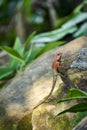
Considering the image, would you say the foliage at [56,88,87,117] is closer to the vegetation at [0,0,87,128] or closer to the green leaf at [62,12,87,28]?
the vegetation at [0,0,87,128]

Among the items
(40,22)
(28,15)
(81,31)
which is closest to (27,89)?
(81,31)

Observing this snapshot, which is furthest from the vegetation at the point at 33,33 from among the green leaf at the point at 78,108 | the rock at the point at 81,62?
the rock at the point at 81,62

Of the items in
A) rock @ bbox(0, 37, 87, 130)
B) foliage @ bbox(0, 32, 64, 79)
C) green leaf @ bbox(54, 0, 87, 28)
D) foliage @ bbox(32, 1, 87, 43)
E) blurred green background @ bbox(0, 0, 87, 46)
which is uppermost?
rock @ bbox(0, 37, 87, 130)

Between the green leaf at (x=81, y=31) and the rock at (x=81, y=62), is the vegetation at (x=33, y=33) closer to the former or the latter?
the green leaf at (x=81, y=31)

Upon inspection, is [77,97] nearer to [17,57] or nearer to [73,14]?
[17,57]

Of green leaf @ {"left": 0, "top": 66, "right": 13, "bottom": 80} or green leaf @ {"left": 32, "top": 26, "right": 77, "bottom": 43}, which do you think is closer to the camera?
green leaf @ {"left": 0, "top": 66, "right": 13, "bottom": 80}

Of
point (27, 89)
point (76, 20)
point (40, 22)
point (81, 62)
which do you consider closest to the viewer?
point (81, 62)

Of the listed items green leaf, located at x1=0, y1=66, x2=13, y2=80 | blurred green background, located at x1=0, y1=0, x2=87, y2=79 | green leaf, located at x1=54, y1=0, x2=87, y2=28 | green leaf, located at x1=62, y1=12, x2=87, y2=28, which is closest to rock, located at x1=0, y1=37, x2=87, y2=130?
green leaf, located at x1=0, y1=66, x2=13, y2=80

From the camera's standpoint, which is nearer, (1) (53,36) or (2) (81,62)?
(2) (81,62)

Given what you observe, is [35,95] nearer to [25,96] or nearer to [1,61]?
[25,96]
